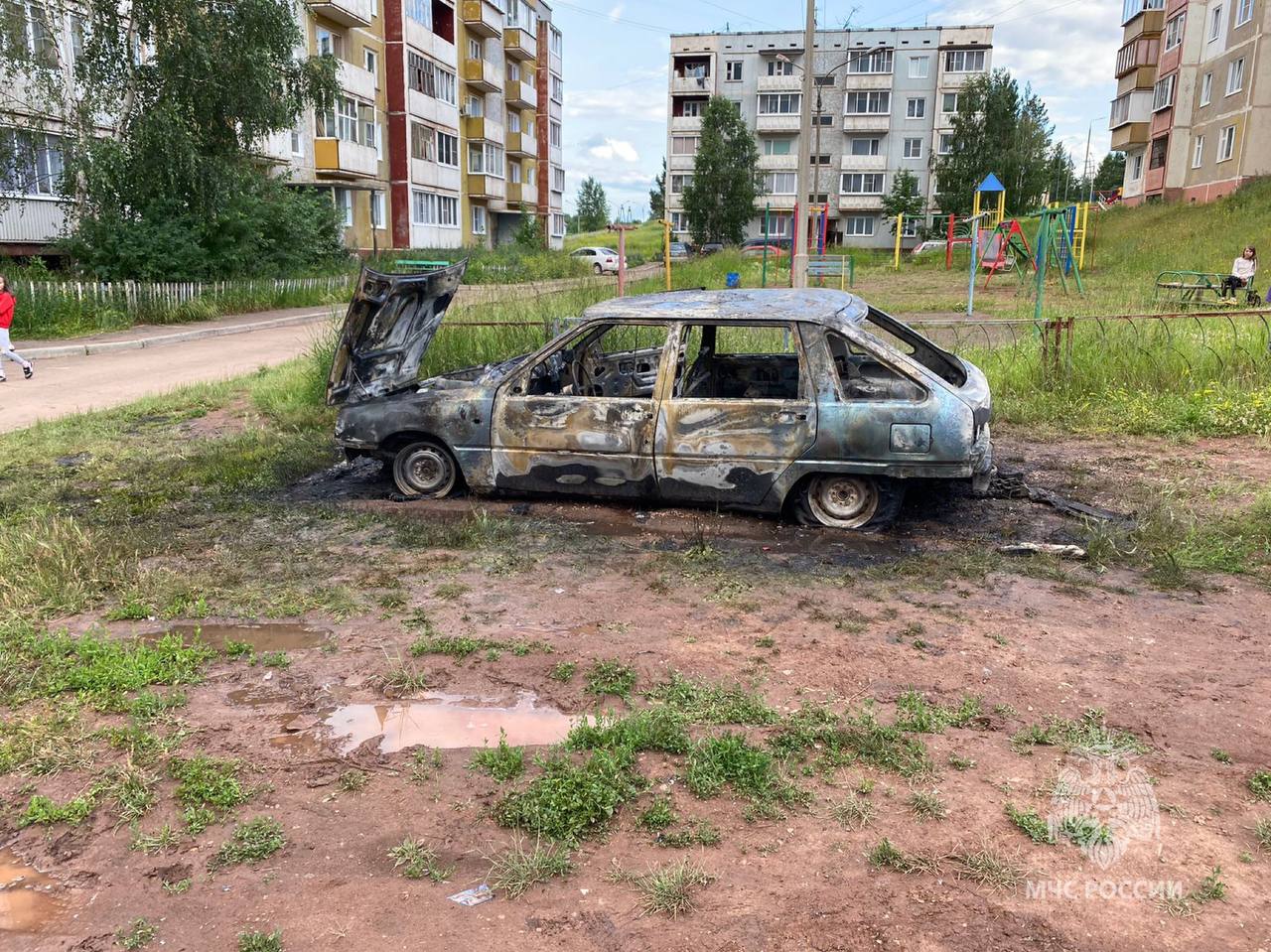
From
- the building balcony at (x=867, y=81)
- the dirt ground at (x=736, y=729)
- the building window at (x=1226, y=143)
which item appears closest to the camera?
the dirt ground at (x=736, y=729)

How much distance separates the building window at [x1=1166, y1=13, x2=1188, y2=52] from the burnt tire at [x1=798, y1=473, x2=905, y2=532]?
46.4m

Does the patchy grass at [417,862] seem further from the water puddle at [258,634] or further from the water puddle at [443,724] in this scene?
the water puddle at [258,634]

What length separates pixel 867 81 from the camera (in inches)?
2498

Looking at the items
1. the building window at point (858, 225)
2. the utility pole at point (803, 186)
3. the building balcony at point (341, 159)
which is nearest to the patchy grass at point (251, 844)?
the utility pole at point (803, 186)

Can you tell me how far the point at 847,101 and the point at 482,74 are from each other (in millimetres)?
28465

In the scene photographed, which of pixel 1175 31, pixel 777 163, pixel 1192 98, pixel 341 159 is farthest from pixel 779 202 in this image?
pixel 341 159

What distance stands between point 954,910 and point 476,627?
2.66 meters

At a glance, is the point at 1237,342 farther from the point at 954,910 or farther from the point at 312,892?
the point at 312,892

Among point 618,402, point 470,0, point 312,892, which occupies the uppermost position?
point 470,0

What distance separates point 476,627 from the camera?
461 cm

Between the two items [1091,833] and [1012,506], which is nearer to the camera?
[1091,833]

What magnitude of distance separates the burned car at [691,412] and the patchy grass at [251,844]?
3.59 metres

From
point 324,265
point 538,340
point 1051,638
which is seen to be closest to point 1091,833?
point 1051,638

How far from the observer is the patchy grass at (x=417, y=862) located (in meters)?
2.82
